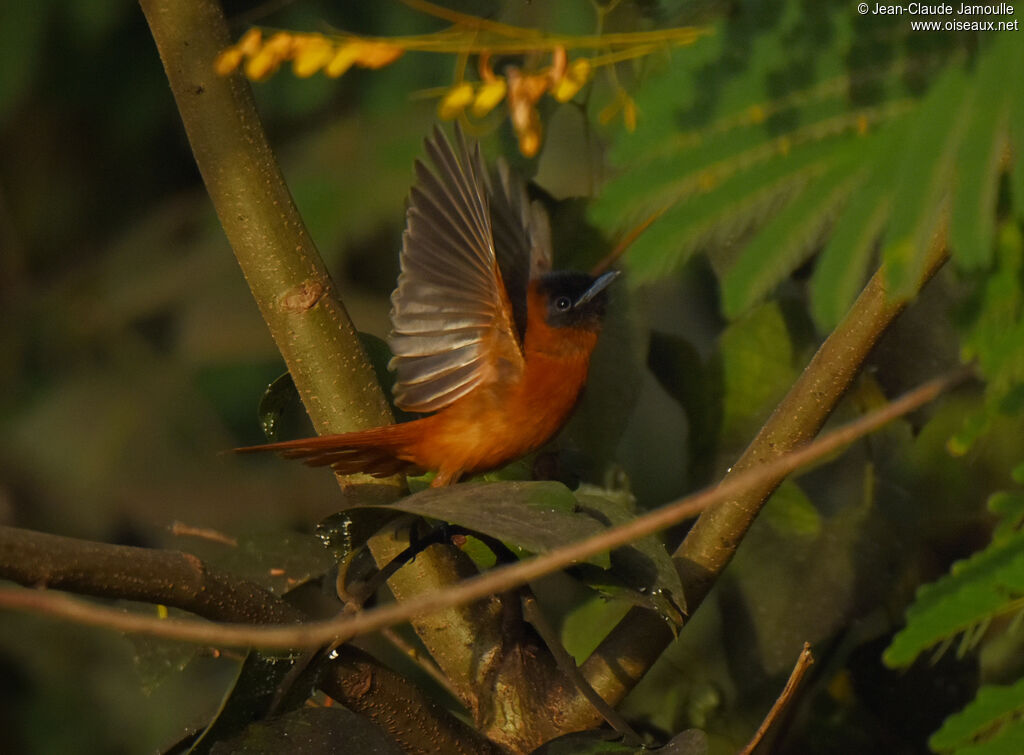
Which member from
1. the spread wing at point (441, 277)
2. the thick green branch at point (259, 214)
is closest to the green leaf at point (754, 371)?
Result: the spread wing at point (441, 277)

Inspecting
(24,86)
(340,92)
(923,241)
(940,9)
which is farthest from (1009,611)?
(24,86)

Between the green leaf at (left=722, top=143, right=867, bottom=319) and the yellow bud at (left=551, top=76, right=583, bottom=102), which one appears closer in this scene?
the green leaf at (left=722, top=143, right=867, bottom=319)

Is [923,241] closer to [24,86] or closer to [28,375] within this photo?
[24,86]

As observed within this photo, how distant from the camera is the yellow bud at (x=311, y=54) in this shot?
801mm

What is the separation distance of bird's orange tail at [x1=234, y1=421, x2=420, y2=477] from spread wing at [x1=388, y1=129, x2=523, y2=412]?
38 mm

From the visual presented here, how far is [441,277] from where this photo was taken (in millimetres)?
1188

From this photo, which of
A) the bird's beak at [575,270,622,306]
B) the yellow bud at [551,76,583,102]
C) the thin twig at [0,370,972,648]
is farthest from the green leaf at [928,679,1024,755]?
the bird's beak at [575,270,622,306]

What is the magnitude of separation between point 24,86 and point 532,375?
1.23 meters

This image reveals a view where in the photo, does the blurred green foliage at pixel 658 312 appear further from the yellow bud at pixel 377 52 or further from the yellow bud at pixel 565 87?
the yellow bud at pixel 377 52

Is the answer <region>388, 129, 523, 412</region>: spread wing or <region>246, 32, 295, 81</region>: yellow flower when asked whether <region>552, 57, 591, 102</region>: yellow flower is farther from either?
<region>388, 129, 523, 412</region>: spread wing

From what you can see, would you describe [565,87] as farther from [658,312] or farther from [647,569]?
[658,312]

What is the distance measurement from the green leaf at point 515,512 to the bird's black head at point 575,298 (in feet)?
1.54

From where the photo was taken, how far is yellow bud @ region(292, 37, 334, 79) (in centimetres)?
80

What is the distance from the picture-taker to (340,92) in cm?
200
